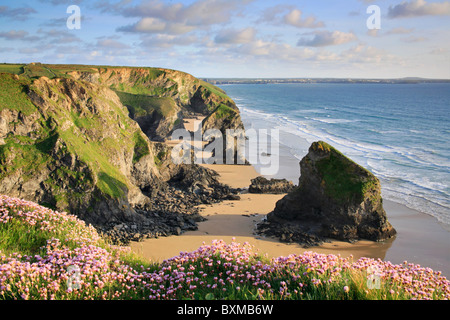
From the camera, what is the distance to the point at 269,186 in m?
33.0

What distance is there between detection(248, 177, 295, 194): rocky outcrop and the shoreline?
6.92ft

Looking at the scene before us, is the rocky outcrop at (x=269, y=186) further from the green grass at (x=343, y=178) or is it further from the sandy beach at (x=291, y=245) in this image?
the green grass at (x=343, y=178)

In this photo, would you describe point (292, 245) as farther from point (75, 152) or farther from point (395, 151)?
point (395, 151)

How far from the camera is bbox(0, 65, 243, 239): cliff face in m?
21.3

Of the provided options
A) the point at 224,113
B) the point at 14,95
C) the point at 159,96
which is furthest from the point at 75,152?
the point at 159,96

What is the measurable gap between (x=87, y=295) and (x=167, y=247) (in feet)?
41.8

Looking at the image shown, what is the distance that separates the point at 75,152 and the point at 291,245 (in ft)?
46.2

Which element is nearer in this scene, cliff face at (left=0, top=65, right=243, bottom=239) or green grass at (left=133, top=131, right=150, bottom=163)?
cliff face at (left=0, top=65, right=243, bottom=239)

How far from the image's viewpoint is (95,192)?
22.1 metres

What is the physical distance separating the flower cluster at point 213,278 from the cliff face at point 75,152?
12242mm

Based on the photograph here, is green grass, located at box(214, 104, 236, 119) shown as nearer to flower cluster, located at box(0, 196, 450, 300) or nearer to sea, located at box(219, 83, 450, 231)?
sea, located at box(219, 83, 450, 231)

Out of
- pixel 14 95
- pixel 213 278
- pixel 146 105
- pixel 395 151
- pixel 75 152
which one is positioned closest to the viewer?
pixel 213 278

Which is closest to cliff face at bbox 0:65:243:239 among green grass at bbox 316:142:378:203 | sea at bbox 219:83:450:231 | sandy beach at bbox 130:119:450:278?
sandy beach at bbox 130:119:450:278
